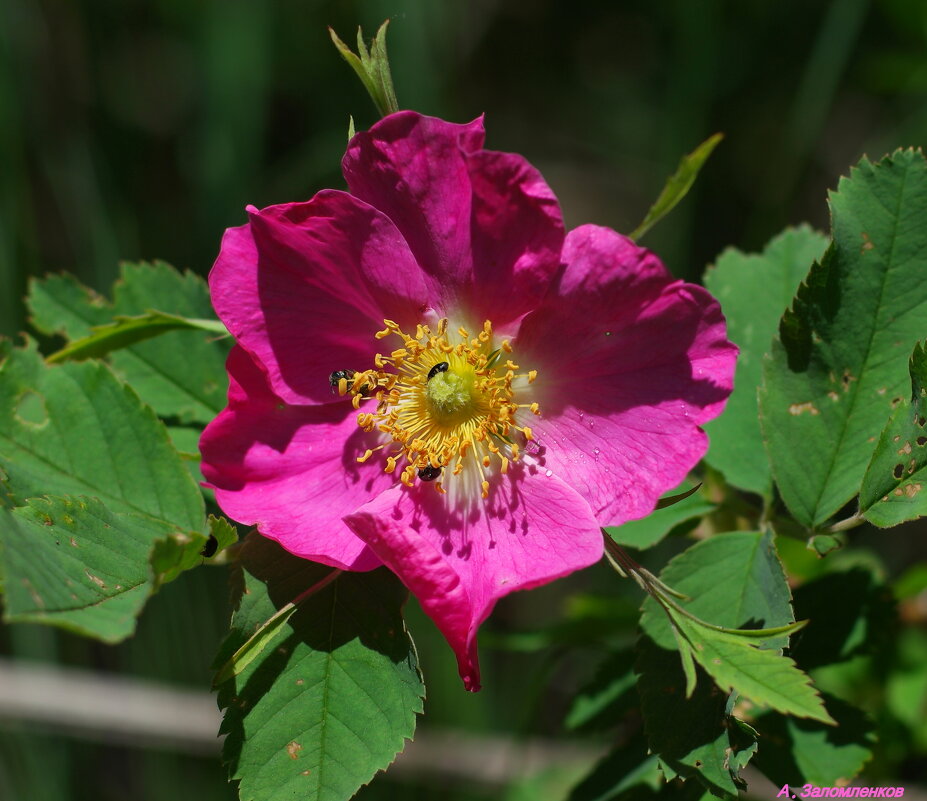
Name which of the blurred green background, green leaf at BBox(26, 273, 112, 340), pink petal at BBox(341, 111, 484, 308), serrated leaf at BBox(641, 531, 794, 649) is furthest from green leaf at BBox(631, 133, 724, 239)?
the blurred green background

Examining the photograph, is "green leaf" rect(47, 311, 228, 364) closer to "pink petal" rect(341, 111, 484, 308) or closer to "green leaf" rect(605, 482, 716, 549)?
"pink petal" rect(341, 111, 484, 308)

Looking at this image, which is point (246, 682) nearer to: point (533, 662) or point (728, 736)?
point (728, 736)

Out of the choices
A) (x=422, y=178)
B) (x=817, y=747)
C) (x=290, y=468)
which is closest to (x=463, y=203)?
(x=422, y=178)

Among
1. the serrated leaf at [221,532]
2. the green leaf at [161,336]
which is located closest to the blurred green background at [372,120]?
the green leaf at [161,336]

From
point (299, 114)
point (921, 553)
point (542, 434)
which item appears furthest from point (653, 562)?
point (299, 114)

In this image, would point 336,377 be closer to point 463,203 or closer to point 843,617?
point 463,203
